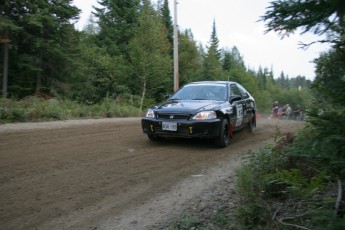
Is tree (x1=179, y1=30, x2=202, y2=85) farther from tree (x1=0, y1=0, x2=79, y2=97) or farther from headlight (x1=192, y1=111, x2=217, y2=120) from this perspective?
Answer: headlight (x1=192, y1=111, x2=217, y2=120)

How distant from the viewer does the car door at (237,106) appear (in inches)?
338

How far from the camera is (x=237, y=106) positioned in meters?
8.84

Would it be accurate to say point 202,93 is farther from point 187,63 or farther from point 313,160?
point 187,63

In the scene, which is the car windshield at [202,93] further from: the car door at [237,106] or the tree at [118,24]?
the tree at [118,24]

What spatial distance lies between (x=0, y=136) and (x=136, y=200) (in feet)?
18.7

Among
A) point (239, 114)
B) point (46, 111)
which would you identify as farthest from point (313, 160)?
point (46, 111)

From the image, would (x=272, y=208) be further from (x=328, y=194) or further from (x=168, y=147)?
(x=168, y=147)

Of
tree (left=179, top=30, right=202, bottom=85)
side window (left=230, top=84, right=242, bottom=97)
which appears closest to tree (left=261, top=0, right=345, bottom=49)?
side window (left=230, top=84, right=242, bottom=97)

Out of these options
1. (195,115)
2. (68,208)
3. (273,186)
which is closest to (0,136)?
(195,115)

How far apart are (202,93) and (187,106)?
121cm

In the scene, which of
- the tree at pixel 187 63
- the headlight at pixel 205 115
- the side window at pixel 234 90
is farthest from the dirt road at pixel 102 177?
the tree at pixel 187 63

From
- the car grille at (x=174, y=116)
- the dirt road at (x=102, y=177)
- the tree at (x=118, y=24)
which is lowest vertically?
the dirt road at (x=102, y=177)

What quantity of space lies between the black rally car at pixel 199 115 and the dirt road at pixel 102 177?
0.37 m

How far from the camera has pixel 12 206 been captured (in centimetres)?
389
